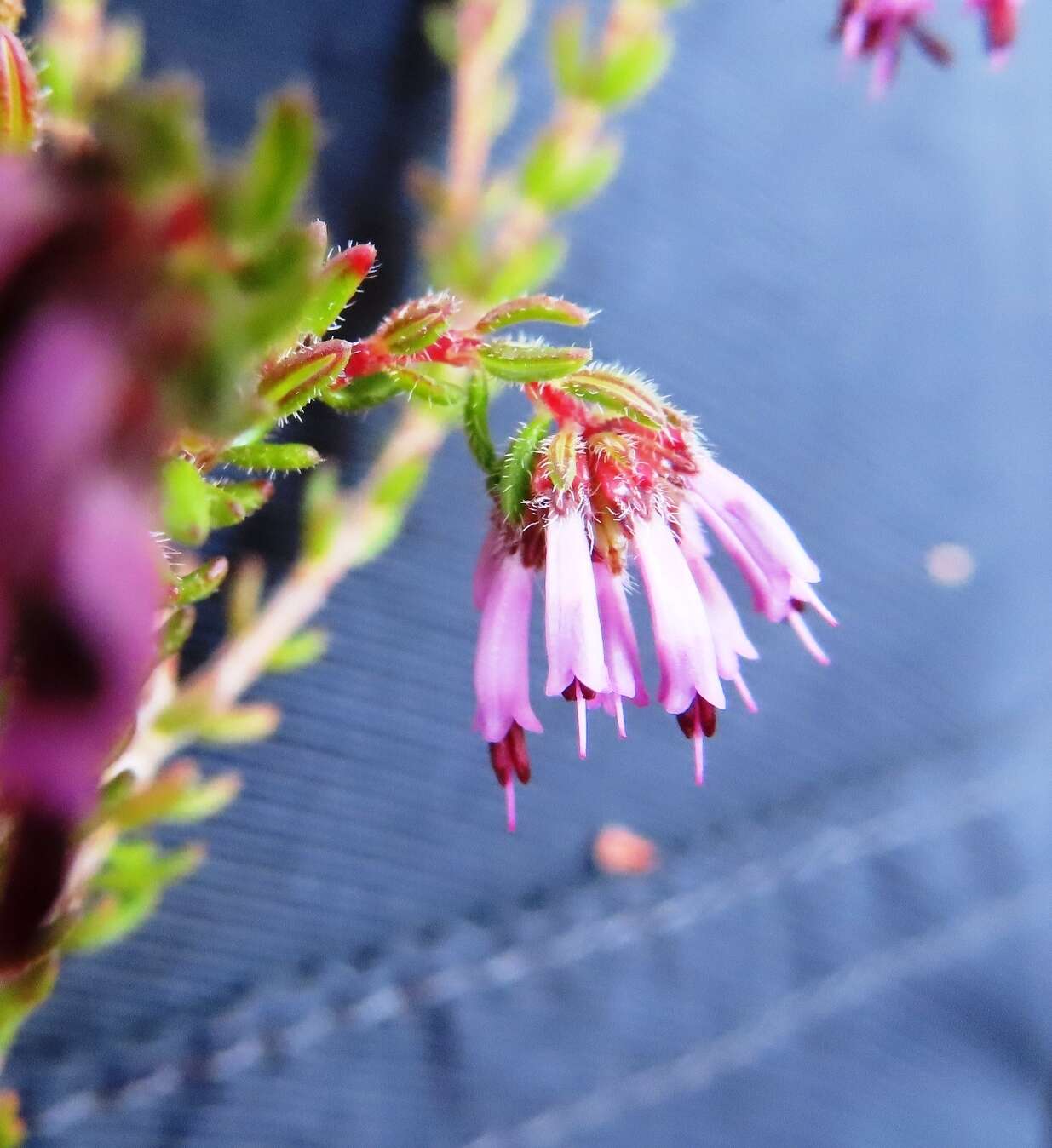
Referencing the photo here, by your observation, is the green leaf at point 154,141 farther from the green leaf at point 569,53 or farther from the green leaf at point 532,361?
the green leaf at point 569,53

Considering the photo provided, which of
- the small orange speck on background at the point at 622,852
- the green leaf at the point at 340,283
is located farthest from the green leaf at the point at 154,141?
the small orange speck on background at the point at 622,852

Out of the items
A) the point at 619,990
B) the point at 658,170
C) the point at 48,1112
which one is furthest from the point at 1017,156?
the point at 48,1112

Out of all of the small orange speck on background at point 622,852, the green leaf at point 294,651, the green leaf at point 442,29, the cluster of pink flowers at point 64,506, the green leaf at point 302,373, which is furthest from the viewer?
the small orange speck on background at point 622,852

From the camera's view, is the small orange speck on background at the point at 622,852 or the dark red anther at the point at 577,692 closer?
the dark red anther at the point at 577,692

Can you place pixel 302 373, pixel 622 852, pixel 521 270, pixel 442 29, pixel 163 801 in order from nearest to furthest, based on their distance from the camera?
pixel 302 373
pixel 163 801
pixel 521 270
pixel 442 29
pixel 622 852

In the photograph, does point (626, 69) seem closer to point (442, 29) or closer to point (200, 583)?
point (442, 29)

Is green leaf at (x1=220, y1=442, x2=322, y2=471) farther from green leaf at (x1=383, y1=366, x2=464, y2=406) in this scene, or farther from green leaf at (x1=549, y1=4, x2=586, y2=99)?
green leaf at (x1=549, y1=4, x2=586, y2=99)

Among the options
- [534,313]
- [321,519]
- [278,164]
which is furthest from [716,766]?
[278,164]
